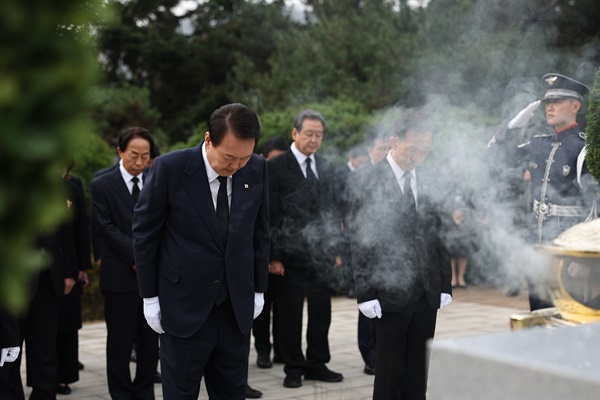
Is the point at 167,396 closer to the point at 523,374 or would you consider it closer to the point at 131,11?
the point at 523,374

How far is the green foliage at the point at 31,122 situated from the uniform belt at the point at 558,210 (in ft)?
17.4

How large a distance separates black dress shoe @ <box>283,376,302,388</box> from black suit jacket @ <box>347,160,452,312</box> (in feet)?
6.88

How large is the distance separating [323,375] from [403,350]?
2121 millimetres

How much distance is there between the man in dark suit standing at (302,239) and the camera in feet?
22.9

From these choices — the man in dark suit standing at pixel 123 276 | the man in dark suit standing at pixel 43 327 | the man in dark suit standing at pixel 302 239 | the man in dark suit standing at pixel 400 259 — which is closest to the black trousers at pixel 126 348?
the man in dark suit standing at pixel 123 276

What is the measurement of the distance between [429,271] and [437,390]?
2.40 metres

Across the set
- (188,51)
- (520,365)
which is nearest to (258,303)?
(520,365)

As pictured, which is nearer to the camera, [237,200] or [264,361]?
[237,200]

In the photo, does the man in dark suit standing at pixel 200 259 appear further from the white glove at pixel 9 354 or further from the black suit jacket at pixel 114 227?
the black suit jacket at pixel 114 227

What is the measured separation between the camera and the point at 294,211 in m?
7.09

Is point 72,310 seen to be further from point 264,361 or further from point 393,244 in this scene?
point 393,244

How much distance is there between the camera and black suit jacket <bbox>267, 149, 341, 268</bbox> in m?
7.01

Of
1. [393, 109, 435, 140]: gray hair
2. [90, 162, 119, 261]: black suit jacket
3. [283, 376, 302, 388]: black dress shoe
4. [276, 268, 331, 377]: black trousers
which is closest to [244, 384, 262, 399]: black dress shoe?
[283, 376, 302, 388]: black dress shoe

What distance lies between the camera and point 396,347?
15.7ft
